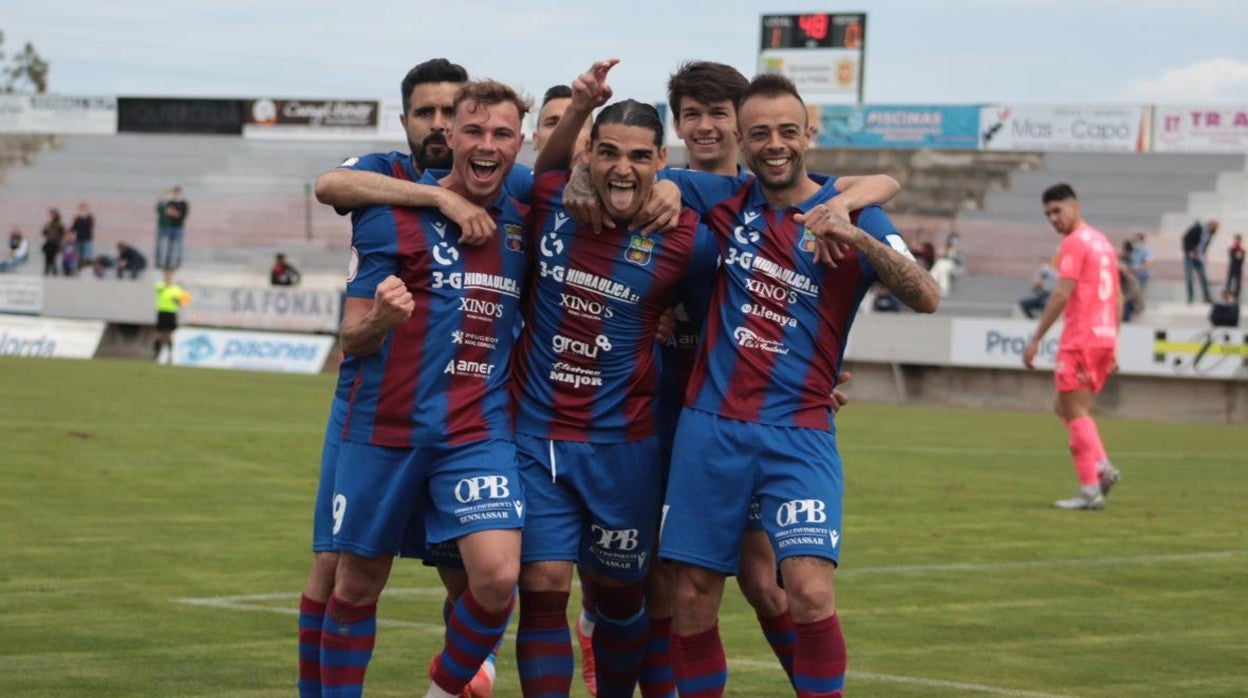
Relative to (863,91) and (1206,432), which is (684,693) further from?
(863,91)

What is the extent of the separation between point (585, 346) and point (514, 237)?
436mm

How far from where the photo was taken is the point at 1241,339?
3170 centimetres

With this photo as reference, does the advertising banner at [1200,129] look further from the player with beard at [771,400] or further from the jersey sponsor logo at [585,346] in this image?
the jersey sponsor logo at [585,346]

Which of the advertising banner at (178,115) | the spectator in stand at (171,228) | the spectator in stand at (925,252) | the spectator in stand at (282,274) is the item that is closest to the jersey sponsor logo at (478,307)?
the spectator in stand at (925,252)

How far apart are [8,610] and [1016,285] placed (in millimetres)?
34500

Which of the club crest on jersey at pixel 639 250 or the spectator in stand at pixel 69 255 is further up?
the club crest on jersey at pixel 639 250

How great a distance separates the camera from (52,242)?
46.2 m

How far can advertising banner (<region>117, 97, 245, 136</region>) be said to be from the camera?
55.7 metres

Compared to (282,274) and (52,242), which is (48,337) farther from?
(52,242)

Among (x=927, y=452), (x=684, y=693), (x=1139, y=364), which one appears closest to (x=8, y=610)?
(x=684, y=693)

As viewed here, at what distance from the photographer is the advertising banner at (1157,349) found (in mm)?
31781

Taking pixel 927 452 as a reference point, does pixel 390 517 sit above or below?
above

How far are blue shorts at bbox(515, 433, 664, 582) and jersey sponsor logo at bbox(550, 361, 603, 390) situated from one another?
0.65 feet

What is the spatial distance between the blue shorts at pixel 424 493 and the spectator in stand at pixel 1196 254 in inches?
1313
